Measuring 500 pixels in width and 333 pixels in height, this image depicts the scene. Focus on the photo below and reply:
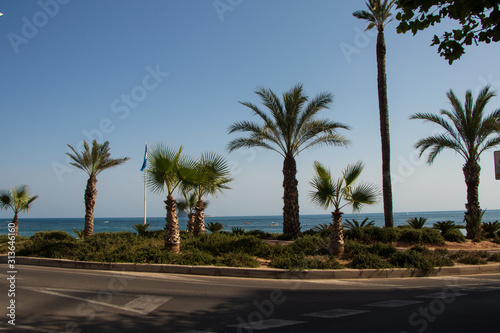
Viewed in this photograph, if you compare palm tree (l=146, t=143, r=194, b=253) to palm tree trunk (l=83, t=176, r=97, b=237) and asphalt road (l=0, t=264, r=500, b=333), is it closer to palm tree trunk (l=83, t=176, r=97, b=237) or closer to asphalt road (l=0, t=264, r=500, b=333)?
asphalt road (l=0, t=264, r=500, b=333)

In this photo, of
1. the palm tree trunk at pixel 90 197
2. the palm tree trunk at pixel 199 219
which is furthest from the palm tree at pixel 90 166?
the palm tree trunk at pixel 199 219

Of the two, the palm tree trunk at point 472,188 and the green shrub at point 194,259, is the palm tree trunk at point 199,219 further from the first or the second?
the palm tree trunk at point 472,188

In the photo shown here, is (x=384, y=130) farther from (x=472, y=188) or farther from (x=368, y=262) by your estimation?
(x=368, y=262)

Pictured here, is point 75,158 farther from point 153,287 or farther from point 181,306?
point 181,306

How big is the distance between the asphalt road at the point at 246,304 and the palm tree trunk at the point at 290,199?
10.1 metres

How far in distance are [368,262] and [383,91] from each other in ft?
40.3

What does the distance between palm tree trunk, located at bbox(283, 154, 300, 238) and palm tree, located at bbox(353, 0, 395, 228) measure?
4395 millimetres

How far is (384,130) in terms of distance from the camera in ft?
65.4

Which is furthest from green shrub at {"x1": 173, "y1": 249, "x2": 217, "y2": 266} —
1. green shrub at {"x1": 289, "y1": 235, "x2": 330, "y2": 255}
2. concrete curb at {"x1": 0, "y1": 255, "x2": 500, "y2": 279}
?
green shrub at {"x1": 289, "y1": 235, "x2": 330, "y2": 255}

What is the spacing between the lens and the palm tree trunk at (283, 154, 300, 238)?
1981 cm

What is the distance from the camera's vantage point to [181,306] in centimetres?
649

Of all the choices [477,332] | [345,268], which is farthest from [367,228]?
[477,332]

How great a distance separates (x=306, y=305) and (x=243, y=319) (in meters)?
1.46

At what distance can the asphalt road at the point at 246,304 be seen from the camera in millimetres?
5320
